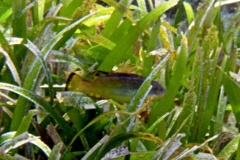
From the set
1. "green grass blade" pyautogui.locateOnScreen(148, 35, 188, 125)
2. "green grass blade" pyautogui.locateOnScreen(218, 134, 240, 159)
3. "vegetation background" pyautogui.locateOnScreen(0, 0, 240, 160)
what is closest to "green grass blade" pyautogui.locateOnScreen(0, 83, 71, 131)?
"vegetation background" pyautogui.locateOnScreen(0, 0, 240, 160)

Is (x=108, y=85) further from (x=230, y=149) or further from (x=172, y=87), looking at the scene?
(x=230, y=149)

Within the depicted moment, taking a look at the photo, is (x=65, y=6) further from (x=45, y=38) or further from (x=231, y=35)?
(x=231, y=35)

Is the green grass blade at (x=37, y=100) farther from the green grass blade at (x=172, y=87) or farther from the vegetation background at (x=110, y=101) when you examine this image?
the green grass blade at (x=172, y=87)

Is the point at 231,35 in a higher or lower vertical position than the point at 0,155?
higher

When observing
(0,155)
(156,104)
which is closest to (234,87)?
(156,104)

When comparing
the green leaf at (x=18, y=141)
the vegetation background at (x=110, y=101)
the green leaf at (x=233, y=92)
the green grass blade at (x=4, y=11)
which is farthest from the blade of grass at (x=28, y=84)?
the green leaf at (x=233, y=92)

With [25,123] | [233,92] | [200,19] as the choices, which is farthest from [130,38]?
[25,123]

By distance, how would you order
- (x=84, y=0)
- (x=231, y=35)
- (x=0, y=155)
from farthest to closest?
1. (x=231, y=35)
2. (x=84, y=0)
3. (x=0, y=155)
